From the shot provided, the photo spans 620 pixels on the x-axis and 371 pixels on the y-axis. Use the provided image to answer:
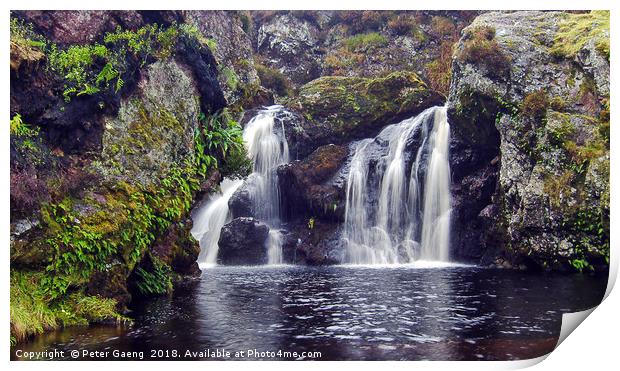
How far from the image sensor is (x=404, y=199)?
20.2m

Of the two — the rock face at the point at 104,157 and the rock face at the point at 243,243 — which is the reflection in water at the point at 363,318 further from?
the rock face at the point at 243,243

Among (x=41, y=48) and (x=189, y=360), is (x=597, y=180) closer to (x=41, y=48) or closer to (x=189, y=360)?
(x=189, y=360)

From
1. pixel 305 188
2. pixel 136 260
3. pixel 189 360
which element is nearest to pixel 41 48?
pixel 136 260

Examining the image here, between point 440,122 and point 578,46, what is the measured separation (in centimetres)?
600

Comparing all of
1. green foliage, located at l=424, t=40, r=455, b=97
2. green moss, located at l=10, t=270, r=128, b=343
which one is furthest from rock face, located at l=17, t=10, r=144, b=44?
green foliage, located at l=424, t=40, r=455, b=97

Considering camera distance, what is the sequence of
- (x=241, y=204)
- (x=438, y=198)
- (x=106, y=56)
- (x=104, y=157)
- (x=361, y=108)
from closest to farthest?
(x=104, y=157)
(x=106, y=56)
(x=438, y=198)
(x=241, y=204)
(x=361, y=108)

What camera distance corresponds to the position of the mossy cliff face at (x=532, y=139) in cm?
1430

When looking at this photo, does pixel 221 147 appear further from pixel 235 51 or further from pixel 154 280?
pixel 235 51

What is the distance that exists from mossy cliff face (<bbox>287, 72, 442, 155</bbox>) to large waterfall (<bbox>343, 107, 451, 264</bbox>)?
192 centimetres

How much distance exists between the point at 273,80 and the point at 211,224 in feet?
44.7

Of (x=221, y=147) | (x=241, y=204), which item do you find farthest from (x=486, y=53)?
(x=241, y=204)

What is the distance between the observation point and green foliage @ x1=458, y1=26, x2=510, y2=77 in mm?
17391

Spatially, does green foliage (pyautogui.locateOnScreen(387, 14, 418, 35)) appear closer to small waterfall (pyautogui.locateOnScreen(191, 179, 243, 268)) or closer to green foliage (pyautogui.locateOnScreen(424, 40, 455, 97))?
green foliage (pyautogui.locateOnScreen(424, 40, 455, 97))

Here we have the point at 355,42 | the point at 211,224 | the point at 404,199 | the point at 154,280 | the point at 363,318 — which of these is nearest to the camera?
the point at 363,318
